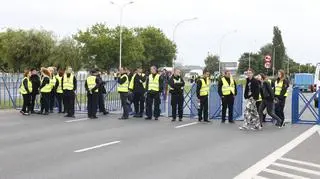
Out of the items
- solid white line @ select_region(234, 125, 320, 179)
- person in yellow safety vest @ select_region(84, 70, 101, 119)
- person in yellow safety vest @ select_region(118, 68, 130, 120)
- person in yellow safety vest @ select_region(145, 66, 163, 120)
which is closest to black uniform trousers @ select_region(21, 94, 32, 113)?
person in yellow safety vest @ select_region(84, 70, 101, 119)

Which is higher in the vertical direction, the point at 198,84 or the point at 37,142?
the point at 198,84

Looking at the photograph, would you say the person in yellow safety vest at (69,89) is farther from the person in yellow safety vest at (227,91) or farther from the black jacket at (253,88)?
the black jacket at (253,88)

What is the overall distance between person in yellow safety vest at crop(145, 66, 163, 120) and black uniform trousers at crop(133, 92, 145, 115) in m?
0.65

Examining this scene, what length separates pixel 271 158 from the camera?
33.3ft

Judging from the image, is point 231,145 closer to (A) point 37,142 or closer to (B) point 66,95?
(A) point 37,142

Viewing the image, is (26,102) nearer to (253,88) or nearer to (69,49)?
(253,88)

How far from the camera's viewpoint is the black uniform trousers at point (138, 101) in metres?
18.7

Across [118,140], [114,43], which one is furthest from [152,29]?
[118,140]

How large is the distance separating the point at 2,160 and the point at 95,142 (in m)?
2.86

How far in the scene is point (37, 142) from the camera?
1208cm

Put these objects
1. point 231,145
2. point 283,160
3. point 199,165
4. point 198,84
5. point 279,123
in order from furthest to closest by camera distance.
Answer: point 198,84
point 279,123
point 231,145
point 283,160
point 199,165

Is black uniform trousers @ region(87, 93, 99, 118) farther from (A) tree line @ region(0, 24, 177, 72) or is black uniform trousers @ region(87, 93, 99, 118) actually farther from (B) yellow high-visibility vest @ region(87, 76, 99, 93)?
(A) tree line @ region(0, 24, 177, 72)

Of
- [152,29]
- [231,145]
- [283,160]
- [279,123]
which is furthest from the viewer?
[152,29]

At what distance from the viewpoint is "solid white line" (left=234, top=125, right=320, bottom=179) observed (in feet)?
28.0
